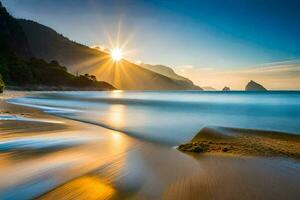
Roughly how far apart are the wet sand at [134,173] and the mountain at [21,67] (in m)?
96.6

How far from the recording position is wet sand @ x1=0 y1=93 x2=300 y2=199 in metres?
6.65

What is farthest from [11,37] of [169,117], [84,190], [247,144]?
[84,190]

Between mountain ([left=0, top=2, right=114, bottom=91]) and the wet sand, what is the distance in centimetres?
9662

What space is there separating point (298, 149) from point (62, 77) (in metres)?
178

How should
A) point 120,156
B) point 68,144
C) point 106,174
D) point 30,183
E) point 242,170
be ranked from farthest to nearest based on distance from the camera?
1. point 68,144
2. point 120,156
3. point 242,170
4. point 106,174
5. point 30,183

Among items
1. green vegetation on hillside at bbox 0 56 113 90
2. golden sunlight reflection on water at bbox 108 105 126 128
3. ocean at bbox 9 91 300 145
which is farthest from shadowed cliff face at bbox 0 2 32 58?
golden sunlight reflection on water at bbox 108 105 126 128

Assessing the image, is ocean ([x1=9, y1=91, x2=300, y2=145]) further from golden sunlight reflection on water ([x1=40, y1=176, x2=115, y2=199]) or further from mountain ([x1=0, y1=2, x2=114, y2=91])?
mountain ([x1=0, y1=2, x2=114, y2=91])

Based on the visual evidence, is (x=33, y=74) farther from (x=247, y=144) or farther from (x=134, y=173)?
(x=134, y=173)

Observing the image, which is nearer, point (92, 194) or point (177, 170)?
point (92, 194)

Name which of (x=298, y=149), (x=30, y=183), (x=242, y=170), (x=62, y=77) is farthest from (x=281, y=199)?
(x=62, y=77)

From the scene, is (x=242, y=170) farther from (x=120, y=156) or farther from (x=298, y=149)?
(x=120, y=156)

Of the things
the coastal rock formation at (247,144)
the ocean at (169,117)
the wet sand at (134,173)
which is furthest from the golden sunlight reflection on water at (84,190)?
the ocean at (169,117)

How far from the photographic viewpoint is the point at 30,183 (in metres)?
6.98

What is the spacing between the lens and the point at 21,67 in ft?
402
